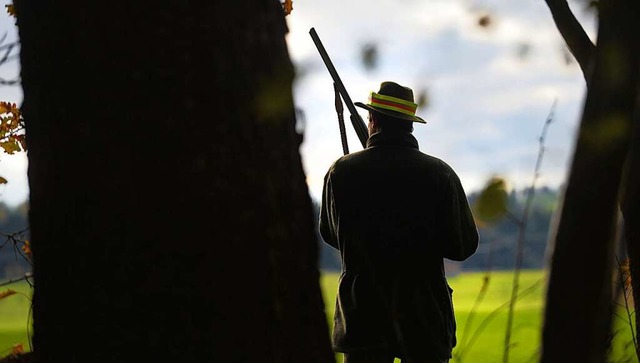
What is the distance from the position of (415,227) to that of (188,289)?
197cm

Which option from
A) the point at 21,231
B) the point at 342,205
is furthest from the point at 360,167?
the point at 21,231

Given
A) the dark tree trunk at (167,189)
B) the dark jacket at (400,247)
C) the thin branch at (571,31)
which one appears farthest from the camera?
the thin branch at (571,31)

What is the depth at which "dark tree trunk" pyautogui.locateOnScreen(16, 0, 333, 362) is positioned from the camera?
195 cm

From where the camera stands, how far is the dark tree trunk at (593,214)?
1737mm

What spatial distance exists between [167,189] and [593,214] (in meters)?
0.96

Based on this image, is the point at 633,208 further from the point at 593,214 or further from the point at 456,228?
the point at 593,214

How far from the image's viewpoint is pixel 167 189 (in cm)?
195

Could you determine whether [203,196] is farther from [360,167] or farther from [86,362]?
[360,167]

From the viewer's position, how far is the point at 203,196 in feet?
6.44

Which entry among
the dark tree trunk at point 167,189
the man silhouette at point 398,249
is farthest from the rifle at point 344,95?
the dark tree trunk at point 167,189

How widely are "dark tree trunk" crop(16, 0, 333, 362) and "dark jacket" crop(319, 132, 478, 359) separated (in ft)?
5.60

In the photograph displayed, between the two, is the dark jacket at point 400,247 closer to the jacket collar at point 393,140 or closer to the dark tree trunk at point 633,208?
the jacket collar at point 393,140

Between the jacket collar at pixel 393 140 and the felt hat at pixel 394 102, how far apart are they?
98 mm

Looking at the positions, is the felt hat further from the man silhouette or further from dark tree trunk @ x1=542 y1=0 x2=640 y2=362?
dark tree trunk @ x1=542 y1=0 x2=640 y2=362
